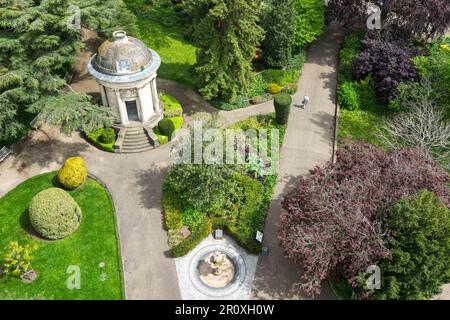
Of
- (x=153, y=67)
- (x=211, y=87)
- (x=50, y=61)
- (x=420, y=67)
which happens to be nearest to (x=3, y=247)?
(x=50, y=61)

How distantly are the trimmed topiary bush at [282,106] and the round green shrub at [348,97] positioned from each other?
6298 mm

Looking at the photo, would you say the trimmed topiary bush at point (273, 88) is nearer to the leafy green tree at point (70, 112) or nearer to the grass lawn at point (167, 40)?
the grass lawn at point (167, 40)

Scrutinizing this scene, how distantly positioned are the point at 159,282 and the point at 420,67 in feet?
100

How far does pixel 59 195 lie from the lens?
29391mm

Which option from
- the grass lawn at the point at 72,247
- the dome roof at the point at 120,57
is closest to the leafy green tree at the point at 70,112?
the dome roof at the point at 120,57

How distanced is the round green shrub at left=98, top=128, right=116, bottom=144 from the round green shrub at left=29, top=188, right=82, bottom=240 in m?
Result: 7.69

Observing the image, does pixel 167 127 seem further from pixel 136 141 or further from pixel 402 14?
pixel 402 14

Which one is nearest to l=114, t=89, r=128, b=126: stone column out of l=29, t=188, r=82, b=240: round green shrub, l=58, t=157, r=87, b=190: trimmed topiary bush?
l=58, t=157, r=87, b=190: trimmed topiary bush

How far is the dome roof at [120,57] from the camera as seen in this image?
33.6 metres

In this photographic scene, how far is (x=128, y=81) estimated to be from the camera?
1330 inches

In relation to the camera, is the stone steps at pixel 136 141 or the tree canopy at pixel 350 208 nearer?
the tree canopy at pixel 350 208

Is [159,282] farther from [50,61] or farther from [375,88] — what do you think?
[375,88]

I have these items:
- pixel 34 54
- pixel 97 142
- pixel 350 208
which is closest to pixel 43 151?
pixel 97 142

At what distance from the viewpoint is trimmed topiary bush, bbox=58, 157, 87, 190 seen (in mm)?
32625
